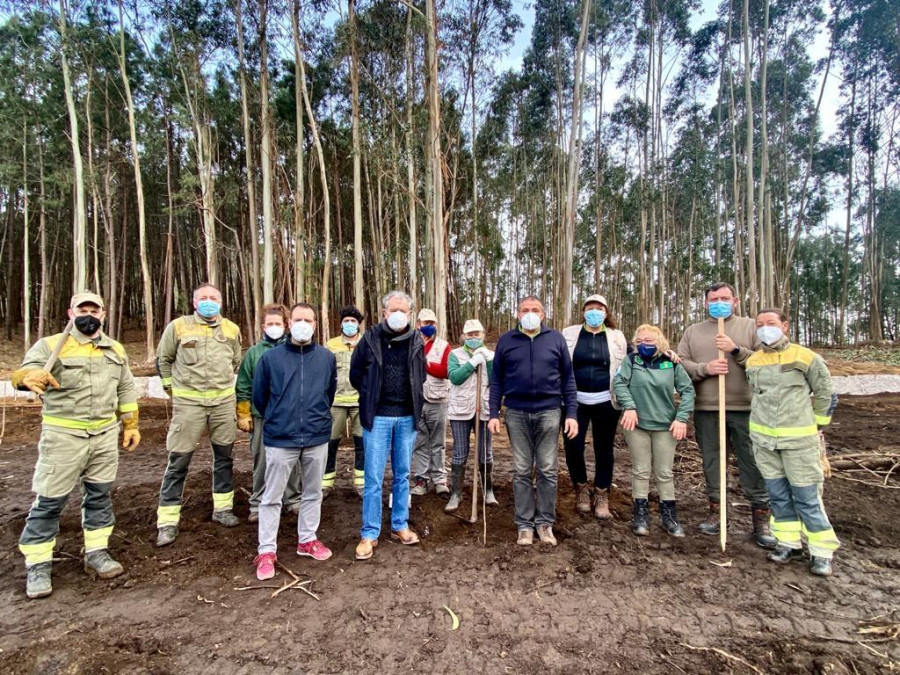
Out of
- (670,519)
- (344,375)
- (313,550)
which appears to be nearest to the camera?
(313,550)

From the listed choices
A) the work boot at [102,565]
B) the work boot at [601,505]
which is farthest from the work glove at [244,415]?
the work boot at [601,505]

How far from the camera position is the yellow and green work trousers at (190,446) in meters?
3.32

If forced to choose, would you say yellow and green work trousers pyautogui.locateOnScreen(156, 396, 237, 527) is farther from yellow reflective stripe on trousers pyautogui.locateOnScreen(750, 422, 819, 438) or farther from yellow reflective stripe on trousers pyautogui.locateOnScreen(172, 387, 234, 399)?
yellow reflective stripe on trousers pyautogui.locateOnScreen(750, 422, 819, 438)

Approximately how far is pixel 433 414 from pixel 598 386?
1.63 m

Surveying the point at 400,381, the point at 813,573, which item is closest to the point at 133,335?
the point at 400,381

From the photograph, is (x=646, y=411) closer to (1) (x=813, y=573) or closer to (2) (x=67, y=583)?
(1) (x=813, y=573)

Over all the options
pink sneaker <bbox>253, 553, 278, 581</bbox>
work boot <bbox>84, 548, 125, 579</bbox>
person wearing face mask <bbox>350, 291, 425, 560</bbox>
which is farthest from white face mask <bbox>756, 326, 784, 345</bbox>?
work boot <bbox>84, 548, 125, 579</bbox>

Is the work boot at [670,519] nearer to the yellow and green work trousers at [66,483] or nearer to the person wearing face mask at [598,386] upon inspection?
the person wearing face mask at [598,386]

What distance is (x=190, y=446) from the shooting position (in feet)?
11.1

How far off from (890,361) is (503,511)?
17.1 meters

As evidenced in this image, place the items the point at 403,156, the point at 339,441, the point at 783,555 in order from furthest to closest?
the point at 403,156 < the point at 339,441 < the point at 783,555

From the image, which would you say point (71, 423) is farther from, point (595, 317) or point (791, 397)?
point (791, 397)

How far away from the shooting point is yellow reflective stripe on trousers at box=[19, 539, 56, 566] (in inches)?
105

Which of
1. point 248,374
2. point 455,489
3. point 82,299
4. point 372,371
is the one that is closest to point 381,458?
point 372,371
